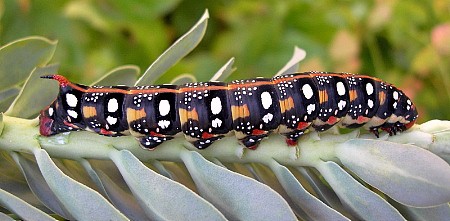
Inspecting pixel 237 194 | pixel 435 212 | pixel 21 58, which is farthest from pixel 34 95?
pixel 435 212

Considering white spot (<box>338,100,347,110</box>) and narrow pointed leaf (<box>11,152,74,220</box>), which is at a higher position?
white spot (<box>338,100,347,110</box>)

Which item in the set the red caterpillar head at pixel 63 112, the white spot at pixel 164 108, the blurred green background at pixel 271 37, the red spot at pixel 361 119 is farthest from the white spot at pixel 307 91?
the blurred green background at pixel 271 37

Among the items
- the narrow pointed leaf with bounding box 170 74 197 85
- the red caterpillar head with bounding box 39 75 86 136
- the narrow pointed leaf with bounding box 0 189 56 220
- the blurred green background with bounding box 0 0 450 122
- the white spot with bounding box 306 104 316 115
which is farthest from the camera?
the blurred green background with bounding box 0 0 450 122

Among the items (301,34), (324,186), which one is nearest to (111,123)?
(324,186)

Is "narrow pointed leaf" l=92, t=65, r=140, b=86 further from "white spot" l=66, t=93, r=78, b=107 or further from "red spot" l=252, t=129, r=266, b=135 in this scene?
"red spot" l=252, t=129, r=266, b=135

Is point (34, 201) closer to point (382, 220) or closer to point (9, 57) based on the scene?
point (9, 57)

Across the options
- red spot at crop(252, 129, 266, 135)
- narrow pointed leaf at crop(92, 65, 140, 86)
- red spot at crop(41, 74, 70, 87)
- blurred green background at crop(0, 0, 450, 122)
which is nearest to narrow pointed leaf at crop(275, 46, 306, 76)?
red spot at crop(252, 129, 266, 135)
